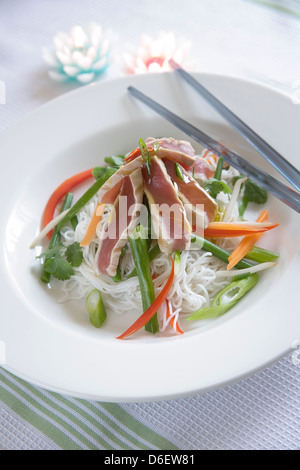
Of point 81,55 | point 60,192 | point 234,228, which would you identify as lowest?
point 234,228

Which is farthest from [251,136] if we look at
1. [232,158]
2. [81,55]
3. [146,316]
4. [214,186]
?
[81,55]

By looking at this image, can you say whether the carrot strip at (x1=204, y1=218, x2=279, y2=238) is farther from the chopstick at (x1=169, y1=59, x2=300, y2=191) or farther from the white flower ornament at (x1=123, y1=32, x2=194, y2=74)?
the white flower ornament at (x1=123, y1=32, x2=194, y2=74)

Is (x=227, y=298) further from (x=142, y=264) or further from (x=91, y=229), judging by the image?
(x=91, y=229)

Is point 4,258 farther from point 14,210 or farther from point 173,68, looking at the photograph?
point 173,68

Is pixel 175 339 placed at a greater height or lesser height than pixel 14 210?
lesser

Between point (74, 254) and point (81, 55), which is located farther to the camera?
point (81, 55)

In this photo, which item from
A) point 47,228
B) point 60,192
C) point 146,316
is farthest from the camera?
point 60,192
